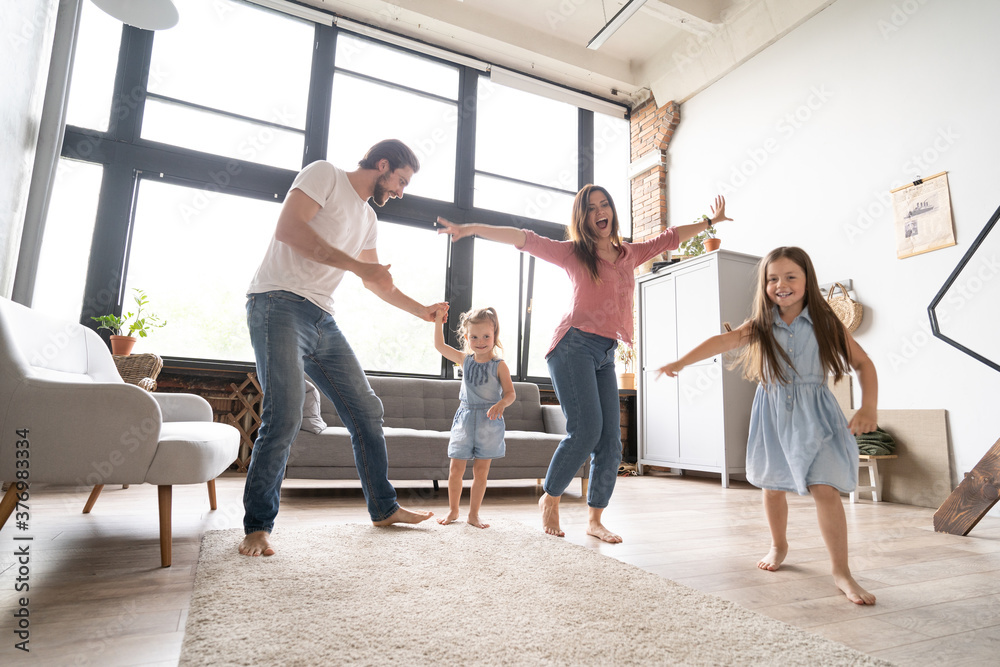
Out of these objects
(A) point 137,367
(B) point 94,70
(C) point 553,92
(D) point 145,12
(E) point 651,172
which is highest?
(C) point 553,92

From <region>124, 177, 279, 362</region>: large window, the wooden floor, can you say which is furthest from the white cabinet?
<region>124, 177, 279, 362</region>: large window

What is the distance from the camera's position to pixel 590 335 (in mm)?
2000

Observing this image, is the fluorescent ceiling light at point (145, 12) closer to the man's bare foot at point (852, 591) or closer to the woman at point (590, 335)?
the woman at point (590, 335)

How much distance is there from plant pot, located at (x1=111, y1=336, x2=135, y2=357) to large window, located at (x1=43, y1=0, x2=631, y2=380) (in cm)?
57

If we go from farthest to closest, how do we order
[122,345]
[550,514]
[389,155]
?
[122,345] < [550,514] < [389,155]

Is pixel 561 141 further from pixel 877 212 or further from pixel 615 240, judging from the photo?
pixel 615 240

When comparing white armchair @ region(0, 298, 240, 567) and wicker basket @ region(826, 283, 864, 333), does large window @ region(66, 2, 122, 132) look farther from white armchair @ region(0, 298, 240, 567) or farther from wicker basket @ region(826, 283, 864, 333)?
wicker basket @ region(826, 283, 864, 333)

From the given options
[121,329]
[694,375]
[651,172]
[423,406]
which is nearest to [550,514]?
[423,406]

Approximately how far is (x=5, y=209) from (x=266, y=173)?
197cm

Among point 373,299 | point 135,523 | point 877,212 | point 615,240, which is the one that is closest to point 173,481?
point 135,523

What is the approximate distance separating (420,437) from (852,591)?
2.32 meters

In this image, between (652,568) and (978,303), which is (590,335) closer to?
(652,568)

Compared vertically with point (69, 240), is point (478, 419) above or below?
below

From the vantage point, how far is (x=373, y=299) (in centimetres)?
502
